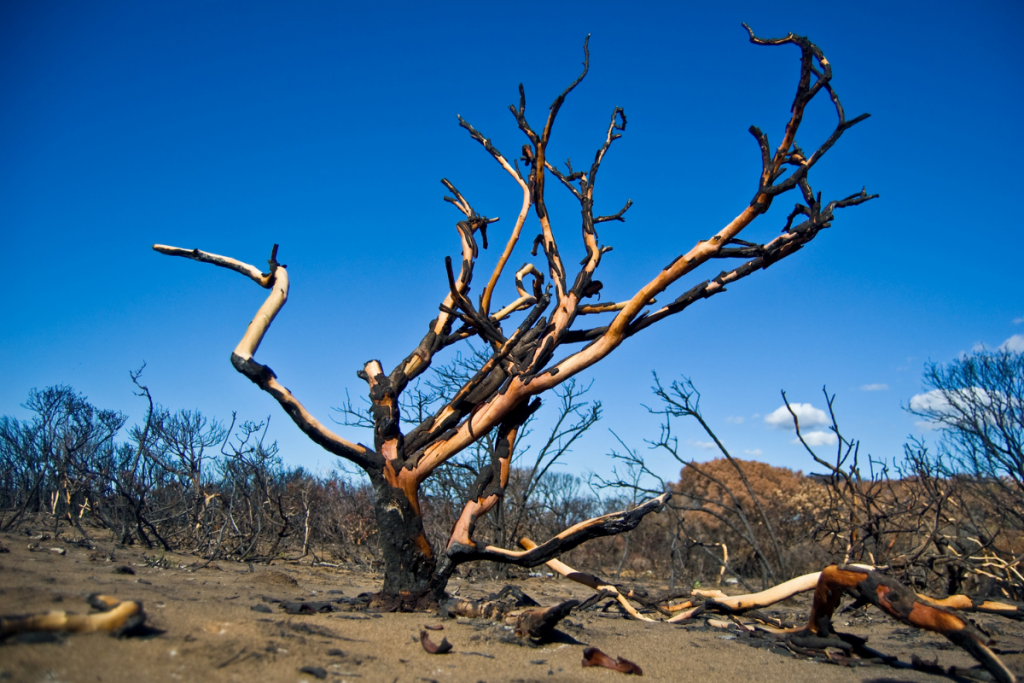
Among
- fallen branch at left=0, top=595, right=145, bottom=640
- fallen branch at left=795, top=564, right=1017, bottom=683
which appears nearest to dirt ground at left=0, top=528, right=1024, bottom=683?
fallen branch at left=0, top=595, right=145, bottom=640

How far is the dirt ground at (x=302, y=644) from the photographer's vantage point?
86.3 inches

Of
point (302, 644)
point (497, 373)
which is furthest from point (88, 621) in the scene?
point (497, 373)

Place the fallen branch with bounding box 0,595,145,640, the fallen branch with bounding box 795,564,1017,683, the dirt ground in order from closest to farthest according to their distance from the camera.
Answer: the fallen branch with bounding box 0,595,145,640, the dirt ground, the fallen branch with bounding box 795,564,1017,683

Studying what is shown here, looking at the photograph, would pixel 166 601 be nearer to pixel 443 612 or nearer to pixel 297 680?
pixel 297 680

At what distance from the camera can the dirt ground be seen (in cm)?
219

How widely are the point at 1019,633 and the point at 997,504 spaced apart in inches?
194

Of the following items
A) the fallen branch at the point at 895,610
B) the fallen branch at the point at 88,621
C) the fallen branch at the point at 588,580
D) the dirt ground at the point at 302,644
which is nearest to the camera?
the fallen branch at the point at 88,621

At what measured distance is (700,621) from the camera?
546 centimetres

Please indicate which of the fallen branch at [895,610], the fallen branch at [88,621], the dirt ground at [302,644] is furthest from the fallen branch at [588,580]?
the fallen branch at [88,621]

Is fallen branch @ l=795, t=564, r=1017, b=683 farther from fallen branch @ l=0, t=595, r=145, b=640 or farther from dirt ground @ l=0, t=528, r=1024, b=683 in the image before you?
fallen branch @ l=0, t=595, r=145, b=640

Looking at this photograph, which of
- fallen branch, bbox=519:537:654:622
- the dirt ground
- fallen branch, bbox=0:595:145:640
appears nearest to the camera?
fallen branch, bbox=0:595:145:640

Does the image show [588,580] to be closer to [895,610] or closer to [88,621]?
[895,610]

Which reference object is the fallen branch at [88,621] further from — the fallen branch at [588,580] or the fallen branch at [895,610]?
the fallen branch at [895,610]

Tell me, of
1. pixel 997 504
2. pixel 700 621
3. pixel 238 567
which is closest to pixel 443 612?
pixel 700 621
